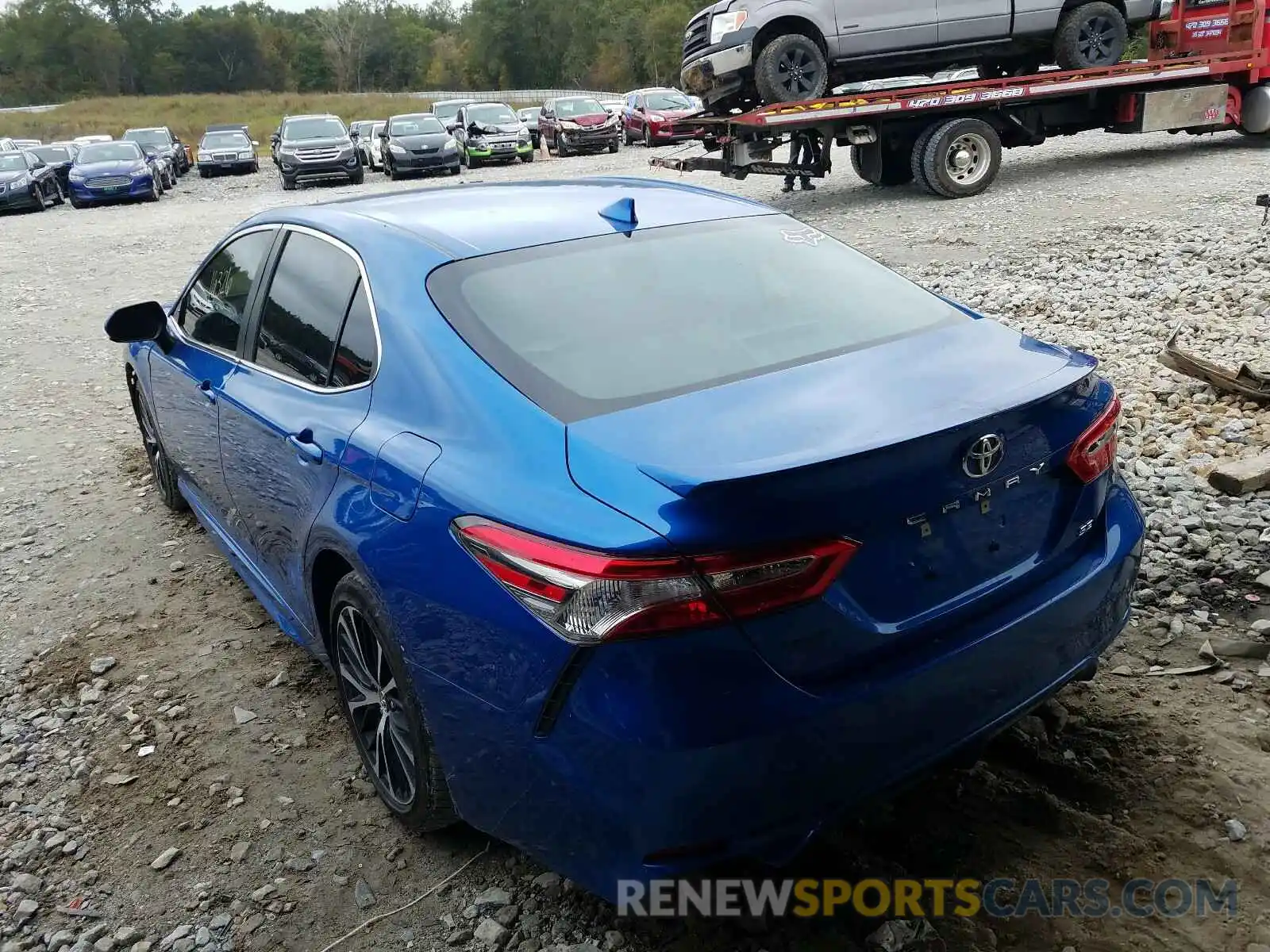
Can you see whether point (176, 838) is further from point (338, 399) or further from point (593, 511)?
point (593, 511)

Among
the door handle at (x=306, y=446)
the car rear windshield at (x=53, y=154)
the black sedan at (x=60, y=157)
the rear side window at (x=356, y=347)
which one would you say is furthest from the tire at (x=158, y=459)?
the car rear windshield at (x=53, y=154)

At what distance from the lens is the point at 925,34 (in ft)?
43.8

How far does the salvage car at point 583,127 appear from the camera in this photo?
29.5 meters

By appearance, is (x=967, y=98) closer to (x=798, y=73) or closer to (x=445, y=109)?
(x=798, y=73)

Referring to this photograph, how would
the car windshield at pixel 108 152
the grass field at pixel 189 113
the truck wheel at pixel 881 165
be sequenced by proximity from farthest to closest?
1. the grass field at pixel 189 113
2. the car windshield at pixel 108 152
3. the truck wheel at pixel 881 165

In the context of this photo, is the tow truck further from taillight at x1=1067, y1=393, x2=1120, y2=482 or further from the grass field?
the grass field

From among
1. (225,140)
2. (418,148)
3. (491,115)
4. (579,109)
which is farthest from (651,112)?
(225,140)

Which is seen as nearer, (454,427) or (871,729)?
(871,729)

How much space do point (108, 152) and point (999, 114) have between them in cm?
2100

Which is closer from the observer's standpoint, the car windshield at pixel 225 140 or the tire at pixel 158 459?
the tire at pixel 158 459

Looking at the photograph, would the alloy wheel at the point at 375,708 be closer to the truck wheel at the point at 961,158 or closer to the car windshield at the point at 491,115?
the truck wheel at the point at 961,158

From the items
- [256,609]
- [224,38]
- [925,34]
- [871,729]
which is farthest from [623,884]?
[224,38]

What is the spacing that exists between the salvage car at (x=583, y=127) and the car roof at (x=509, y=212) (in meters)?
27.1

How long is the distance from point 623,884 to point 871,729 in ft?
1.93
